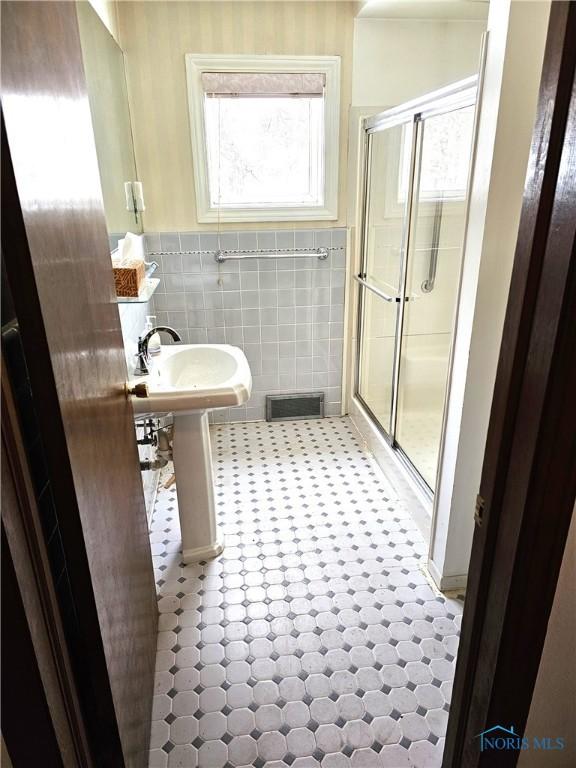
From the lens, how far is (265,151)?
3.07 meters

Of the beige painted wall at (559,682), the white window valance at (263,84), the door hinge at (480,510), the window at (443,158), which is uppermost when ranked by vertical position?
the white window valance at (263,84)

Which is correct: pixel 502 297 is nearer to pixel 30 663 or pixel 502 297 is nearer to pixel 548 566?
pixel 548 566

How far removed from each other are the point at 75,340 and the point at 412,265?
2112 millimetres

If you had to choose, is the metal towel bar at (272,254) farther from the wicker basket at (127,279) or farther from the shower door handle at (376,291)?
the wicker basket at (127,279)

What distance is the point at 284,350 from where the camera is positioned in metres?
3.40

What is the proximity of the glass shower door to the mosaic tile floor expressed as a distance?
67 cm

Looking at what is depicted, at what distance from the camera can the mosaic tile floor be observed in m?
1.51

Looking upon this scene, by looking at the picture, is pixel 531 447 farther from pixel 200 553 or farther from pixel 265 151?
pixel 265 151

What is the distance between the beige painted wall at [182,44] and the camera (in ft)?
8.84

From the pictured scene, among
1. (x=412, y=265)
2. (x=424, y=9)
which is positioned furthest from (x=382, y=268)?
(x=424, y=9)

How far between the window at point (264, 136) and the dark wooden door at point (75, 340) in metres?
1.91

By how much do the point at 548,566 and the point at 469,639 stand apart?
294mm

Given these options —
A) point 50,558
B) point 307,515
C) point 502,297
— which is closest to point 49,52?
point 50,558

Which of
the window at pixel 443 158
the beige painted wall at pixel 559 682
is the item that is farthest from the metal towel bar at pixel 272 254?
the beige painted wall at pixel 559 682
